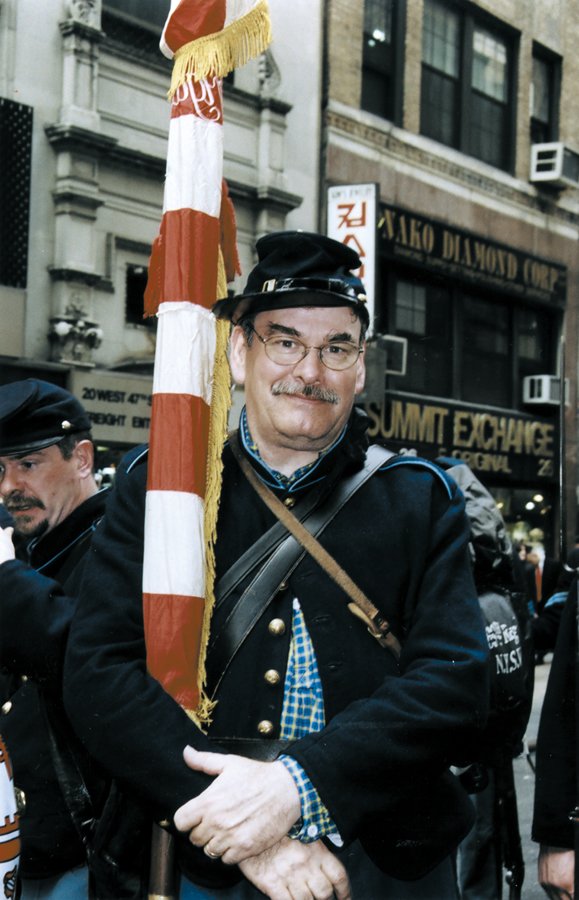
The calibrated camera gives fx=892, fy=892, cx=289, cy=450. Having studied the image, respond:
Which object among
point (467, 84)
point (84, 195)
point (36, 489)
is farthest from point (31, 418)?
point (467, 84)

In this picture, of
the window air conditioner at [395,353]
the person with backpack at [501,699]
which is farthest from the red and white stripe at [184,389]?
the window air conditioner at [395,353]

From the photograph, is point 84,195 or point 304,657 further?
point 84,195

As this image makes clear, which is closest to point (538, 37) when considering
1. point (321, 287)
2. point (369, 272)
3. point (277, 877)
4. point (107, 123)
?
point (369, 272)

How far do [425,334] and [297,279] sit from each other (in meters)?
11.6

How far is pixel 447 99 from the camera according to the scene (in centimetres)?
1340

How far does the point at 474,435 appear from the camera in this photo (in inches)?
543

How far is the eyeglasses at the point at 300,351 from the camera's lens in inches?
82.9

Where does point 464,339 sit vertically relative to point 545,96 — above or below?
below

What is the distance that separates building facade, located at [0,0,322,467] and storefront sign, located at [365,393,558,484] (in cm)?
386

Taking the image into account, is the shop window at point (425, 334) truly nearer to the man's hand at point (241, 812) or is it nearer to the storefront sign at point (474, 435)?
the storefront sign at point (474, 435)

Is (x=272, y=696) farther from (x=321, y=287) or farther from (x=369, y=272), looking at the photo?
(x=369, y=272)

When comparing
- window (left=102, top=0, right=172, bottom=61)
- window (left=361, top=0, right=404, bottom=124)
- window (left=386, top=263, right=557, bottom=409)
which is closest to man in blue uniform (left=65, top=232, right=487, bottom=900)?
window (left=102, top=0, right=172, bottom=61)

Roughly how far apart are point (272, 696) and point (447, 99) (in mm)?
13073

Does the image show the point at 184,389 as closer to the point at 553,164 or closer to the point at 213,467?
the point at 213,467
